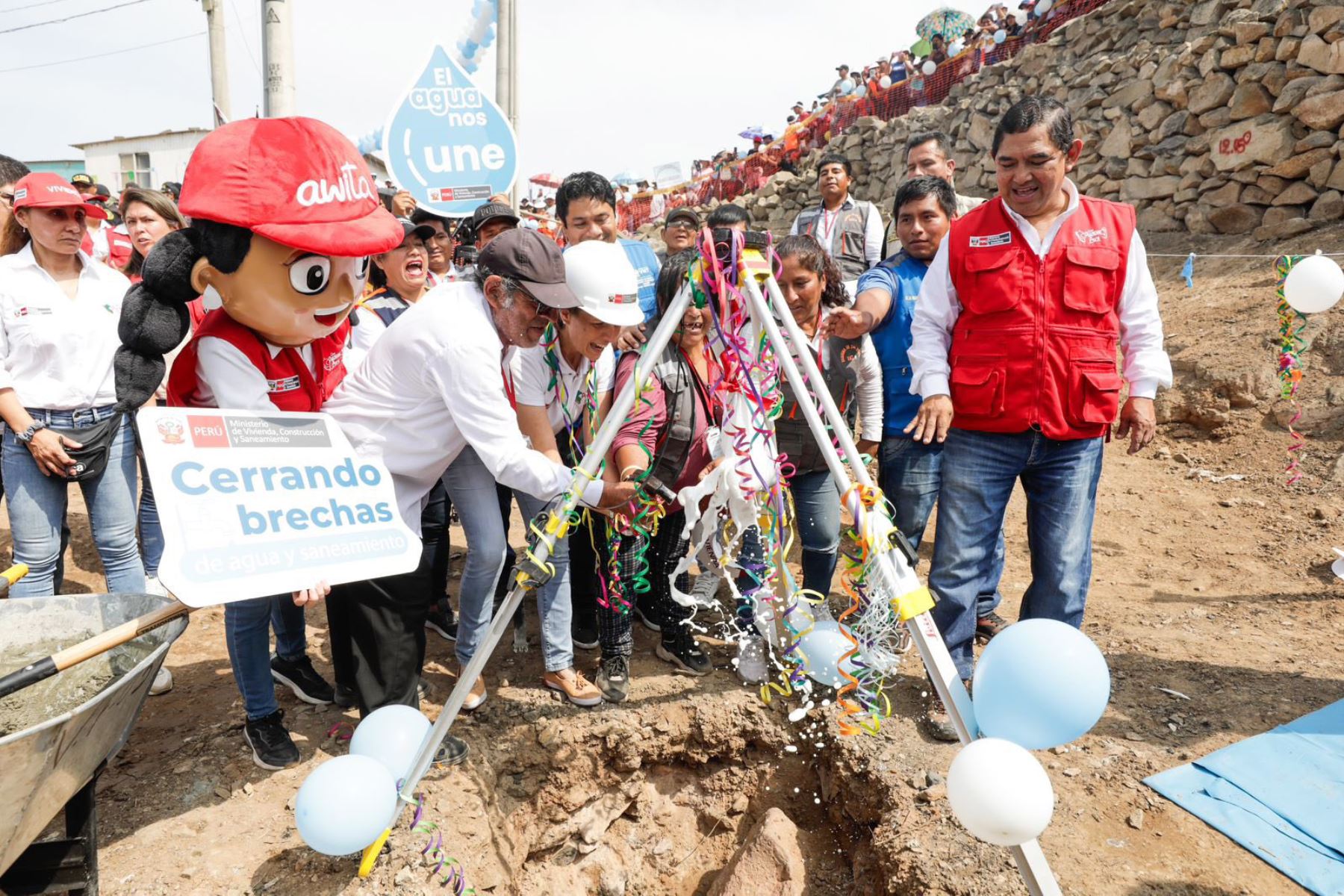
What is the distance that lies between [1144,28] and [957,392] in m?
9.76

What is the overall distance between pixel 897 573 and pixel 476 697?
190 cm

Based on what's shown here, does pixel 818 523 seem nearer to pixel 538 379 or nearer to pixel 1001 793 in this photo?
pixel 538 379

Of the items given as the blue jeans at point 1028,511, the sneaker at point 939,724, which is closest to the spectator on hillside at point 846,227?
the blue jeans at point 1028,511

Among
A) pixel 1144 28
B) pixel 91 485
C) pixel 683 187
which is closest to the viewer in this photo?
pixel 91 485

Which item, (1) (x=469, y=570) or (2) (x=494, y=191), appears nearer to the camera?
(1) (x=469, y=570)

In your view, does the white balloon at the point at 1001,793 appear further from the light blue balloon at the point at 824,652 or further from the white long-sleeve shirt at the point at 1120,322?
the white long-sleeve shirt at the point at 1120,322

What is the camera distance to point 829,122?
57.1 ft

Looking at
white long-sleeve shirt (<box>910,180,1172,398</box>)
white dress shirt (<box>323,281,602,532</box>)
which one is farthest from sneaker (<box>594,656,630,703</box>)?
white long-sleeve shirt (<box>910,180,1172,398</box>)

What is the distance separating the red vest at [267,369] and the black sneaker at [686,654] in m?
1.81

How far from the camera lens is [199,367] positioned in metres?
2.19

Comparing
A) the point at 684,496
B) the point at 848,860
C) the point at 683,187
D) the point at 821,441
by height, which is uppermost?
the point at 683,187

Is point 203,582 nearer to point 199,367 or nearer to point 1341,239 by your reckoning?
point 199,367

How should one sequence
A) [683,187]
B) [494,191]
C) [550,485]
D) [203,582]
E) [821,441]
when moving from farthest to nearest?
1. [683,187]
2. [494,191]
3. [550,485]
4. [821,441]
5. [203,582]

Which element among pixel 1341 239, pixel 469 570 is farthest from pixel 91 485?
pixel 1341 239
